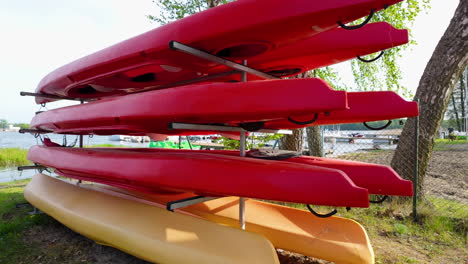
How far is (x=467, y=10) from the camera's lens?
3777mm

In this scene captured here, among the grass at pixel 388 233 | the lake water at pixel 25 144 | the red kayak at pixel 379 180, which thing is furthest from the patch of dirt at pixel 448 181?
the lake water at pixel 25 144

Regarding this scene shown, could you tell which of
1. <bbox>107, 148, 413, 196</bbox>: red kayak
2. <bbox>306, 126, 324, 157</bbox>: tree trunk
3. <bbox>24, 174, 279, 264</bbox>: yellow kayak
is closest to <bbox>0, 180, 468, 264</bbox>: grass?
<bbox>24, 174, 279, 264</bbox>: yellow kayak

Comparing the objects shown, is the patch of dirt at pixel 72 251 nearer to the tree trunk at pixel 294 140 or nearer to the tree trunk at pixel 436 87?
the tree trunk at pixel 436 87

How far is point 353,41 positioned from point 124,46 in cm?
196

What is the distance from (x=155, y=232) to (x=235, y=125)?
1.12 metres

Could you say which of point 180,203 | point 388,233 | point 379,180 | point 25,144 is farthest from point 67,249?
point 25,144

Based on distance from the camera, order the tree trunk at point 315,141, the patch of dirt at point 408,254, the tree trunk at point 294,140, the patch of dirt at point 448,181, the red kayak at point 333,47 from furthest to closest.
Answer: the tree trunk at point 315,141, the tree trunk at point 294,140, the patch of dirt at point 448,181, the patch of dirt at point 408,254, the red kayak at point 333,47

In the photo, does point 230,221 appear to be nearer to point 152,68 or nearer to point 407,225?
point 152,68

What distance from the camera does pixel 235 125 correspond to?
2.62 metres

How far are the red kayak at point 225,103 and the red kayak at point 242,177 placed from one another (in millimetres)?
315

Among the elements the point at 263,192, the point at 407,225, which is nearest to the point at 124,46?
the point at 263,192

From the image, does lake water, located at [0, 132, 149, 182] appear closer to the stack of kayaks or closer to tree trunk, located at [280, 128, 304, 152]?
the stack of kayaks

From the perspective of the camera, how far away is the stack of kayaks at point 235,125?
5.56 ft

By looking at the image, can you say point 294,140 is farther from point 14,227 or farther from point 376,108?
point 14,227
